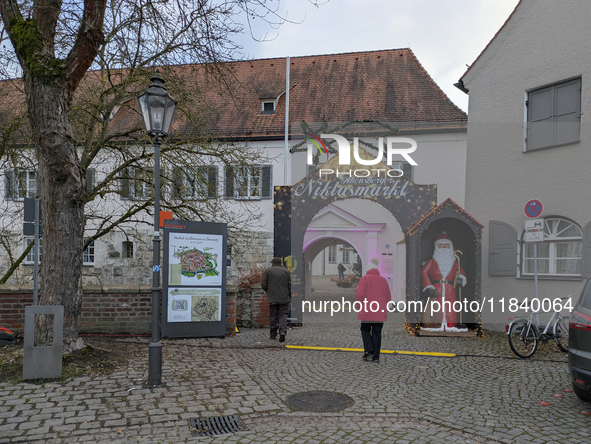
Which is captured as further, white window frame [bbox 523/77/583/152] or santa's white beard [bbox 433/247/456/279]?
santa's white beard [bbox 433/247/456/279]

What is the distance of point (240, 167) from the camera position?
12.2 m

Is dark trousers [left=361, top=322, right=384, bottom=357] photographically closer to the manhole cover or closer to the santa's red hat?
the manhole cover

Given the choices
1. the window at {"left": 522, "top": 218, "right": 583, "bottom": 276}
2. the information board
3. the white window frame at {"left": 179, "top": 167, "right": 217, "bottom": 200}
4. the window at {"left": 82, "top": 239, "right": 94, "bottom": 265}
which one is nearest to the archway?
the window at {"left": 522, "top": 218, "right": 583, "bottom": 276}

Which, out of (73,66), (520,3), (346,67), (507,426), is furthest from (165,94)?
(346,67)

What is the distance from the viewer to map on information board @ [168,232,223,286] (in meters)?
10.4

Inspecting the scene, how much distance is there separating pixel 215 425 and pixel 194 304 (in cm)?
555

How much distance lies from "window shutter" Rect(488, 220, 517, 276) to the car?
6425mm

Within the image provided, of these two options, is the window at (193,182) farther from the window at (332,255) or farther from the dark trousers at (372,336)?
the window at (332,255)

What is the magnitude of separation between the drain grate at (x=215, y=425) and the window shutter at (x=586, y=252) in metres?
8.63

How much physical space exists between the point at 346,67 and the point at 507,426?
69.4 feet

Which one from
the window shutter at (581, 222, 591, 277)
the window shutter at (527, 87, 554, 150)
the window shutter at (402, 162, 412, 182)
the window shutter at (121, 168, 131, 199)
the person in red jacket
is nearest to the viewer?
the person in red jacket

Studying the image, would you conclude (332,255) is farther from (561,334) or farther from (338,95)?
(561,334)

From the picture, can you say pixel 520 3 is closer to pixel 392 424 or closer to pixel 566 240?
pixel 566 240

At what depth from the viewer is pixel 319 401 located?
5.95 metres
